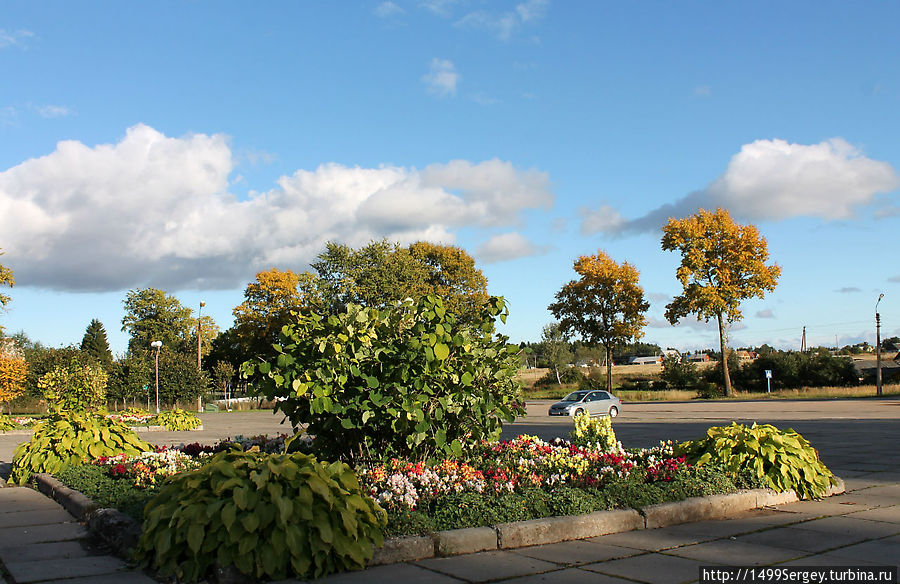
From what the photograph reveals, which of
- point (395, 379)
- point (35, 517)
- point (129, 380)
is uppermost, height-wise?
point (395, 379)

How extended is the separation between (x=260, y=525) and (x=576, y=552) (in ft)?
7.93

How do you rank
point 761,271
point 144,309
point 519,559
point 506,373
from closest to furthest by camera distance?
point 519,559 < point 506,373 < point 761,271 < point 144,309

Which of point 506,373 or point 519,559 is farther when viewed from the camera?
point 506,373

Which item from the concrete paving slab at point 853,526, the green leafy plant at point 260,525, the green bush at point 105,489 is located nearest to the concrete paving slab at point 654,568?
the green leafy plant at point 260,525

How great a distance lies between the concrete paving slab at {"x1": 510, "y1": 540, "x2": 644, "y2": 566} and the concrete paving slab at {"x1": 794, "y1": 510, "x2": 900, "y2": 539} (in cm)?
196

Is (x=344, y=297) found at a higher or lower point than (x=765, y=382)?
higher

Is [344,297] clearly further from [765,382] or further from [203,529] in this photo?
[203,529]

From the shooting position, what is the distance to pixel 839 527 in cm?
624

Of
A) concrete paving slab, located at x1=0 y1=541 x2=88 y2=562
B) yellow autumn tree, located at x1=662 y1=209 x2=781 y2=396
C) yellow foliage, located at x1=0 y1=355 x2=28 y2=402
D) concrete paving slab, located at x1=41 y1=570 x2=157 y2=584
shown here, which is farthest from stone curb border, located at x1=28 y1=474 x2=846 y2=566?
yellow autumn tree, located at x1=662 y1=209 x2=781 y2=396

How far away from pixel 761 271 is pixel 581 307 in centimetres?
1105

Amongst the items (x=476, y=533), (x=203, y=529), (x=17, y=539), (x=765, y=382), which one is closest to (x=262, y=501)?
(x=203, y=529)

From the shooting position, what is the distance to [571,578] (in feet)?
15.4

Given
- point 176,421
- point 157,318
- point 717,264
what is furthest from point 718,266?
point 157,318

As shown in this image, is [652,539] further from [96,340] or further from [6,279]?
[96,340]
